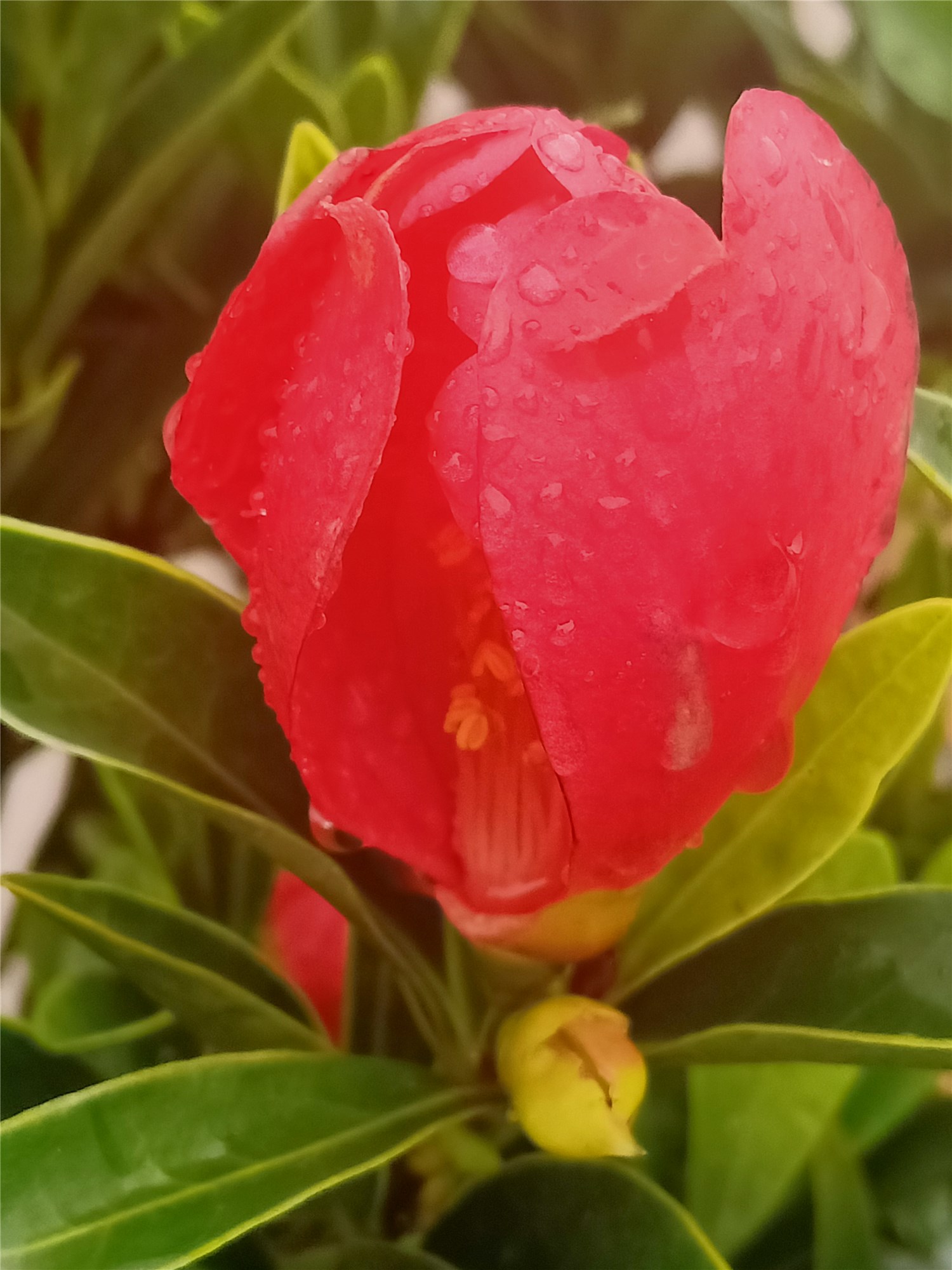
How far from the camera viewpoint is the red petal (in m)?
0.27

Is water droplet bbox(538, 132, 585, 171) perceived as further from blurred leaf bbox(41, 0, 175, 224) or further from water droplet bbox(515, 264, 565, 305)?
blurred leaf bbox(41, 0, 175, 224)

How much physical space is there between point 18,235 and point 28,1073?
0.46 metres

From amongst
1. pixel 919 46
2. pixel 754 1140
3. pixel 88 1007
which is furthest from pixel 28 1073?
pixel 919 46

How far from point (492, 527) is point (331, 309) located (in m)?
0.08

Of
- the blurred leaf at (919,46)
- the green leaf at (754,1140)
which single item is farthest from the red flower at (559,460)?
the blurred leaf at (919,46)

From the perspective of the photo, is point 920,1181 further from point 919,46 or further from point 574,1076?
point 919,46

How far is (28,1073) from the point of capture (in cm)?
52

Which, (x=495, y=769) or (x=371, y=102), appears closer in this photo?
(x=495, y=769)

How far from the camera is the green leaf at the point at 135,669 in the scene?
1.37ft

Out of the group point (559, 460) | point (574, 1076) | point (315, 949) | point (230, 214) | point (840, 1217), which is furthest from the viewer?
point (230, 214)

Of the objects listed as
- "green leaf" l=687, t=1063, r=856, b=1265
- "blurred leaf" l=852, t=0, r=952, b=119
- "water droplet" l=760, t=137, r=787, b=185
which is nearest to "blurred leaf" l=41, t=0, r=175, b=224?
"blurred leaf" l=852, t=0, r=952, b=119

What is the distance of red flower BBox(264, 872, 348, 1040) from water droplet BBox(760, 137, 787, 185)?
431 millimetres

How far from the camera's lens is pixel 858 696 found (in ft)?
1.36

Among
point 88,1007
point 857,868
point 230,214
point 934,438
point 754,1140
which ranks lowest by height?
point 88,1007
